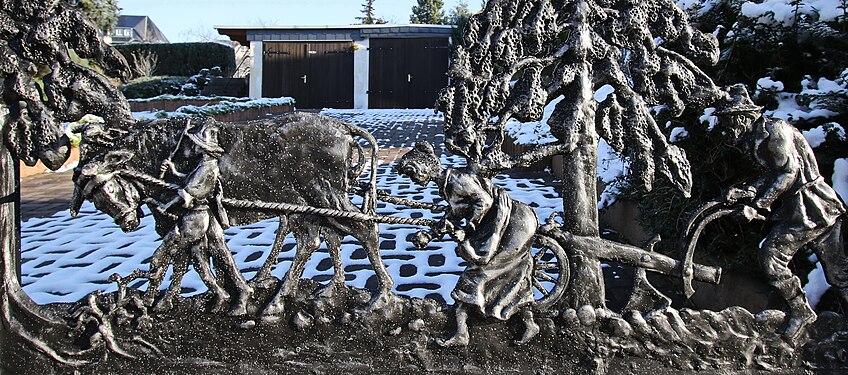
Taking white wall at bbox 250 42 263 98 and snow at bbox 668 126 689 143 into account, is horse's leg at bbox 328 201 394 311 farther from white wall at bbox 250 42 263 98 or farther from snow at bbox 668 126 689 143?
white wall at bbox 250 42 263 98

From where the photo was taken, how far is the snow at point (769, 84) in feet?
10.3

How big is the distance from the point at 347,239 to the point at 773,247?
148 inches

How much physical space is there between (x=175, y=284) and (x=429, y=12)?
110 feet

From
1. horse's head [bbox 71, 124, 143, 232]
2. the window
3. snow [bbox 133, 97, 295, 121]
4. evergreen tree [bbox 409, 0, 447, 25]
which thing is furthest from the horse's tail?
the window

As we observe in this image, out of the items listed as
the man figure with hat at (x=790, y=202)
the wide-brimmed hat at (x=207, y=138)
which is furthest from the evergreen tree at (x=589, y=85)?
the wide-brimmed hat at (x=207, y=138)

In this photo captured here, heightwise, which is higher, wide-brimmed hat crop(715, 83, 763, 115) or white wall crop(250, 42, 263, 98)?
white wall crop(250, 42, 263, 98)

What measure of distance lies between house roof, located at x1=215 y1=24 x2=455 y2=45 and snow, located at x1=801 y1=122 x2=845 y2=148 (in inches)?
753

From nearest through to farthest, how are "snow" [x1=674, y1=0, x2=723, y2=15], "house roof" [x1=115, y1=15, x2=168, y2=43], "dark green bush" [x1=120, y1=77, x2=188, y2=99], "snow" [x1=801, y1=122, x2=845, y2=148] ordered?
1. "snow" [x1=801, y1=122, x2=845, y2=148]
2. "snow" [x1=674, y1=0, x2=723, y2=15]
3. "dark green bush" [x1=120, y1=77, x2=188, y2=99]
4. "house roof" [x1=115, y1=15, x2=168, y2=43]

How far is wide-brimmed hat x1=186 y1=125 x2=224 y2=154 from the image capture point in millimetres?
2055

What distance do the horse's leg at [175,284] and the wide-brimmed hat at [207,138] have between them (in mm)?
369

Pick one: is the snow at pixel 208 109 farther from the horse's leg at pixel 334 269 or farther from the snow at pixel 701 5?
the horse's leg at pixel 334 269

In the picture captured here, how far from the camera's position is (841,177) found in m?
2.62

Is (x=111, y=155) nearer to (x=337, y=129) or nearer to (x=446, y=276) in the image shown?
(x=337, y=129)

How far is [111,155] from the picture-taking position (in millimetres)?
2057
